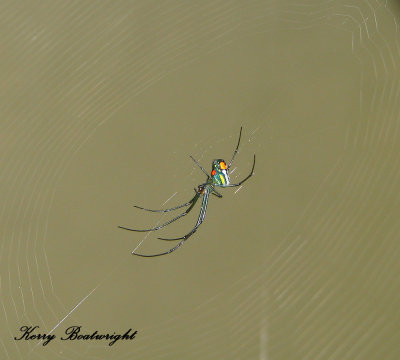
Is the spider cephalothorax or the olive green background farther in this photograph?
the olive green background

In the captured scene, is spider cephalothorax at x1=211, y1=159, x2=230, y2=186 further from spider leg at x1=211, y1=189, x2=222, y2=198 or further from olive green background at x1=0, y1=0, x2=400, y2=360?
olive green background at x1=0, y1=0, x2=400, y2=360

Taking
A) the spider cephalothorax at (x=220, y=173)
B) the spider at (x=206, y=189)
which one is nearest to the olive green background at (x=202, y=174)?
the spider at (x=206, y=189)

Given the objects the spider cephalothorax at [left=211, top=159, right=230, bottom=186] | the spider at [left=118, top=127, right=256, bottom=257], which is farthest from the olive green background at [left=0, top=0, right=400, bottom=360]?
the spider cephalothorax at [left=211, top=159, right=230, bottom=186]

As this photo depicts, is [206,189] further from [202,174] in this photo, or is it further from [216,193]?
[202,174]

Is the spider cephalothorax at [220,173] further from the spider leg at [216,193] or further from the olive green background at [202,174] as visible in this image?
the olive green background at [202,174]

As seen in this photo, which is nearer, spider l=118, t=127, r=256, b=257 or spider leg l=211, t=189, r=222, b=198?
spider l=118, t=127, r=256, b=257

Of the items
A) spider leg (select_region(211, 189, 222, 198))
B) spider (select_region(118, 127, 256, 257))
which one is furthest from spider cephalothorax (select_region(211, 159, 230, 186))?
spider leg (select_region(211, 189, 222, 198))

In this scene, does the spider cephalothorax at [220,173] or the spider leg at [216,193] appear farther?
the spider leg at [216,193]

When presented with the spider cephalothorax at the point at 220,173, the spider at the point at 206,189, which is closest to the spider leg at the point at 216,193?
the spider at the point at 206,189

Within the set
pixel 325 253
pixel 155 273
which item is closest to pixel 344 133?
pixel 325 253

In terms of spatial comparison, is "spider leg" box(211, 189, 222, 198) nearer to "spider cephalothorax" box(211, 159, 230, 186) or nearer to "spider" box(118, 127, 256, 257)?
"spider" box(118, 127, 256, 257)
